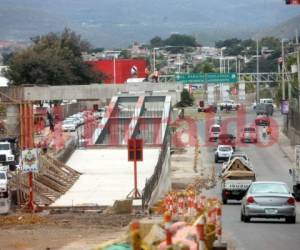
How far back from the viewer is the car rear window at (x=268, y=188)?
31447 mm

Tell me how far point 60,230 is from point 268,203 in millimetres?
5790

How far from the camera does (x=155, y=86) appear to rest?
99625mm

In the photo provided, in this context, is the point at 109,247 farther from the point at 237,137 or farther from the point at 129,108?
the point at 237,137

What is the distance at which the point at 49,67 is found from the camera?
387 feet

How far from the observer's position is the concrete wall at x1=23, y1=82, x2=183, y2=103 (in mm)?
88438

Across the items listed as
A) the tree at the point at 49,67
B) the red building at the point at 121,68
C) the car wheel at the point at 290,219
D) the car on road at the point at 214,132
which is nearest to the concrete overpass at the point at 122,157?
the car on road at the point at 214,132

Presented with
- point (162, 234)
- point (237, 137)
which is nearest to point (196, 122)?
point (237, 137)

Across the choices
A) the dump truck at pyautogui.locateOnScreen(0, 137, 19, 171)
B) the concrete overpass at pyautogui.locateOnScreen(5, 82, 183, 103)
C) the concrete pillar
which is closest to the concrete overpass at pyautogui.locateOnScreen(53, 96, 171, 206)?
the concrete overpass at pyautogui.locateOnScreen(5, 82, 183, 103)

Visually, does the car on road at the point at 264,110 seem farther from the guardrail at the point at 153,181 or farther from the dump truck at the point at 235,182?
the dump truck at the point at 235,182

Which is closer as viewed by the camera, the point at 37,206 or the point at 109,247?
the point at 109,247

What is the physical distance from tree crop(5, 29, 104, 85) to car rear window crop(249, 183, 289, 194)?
86.8 metres

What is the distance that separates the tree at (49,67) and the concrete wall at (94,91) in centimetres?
1941

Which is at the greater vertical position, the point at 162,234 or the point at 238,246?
the point at 162,234

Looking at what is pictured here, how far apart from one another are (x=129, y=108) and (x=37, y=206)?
47826mm
